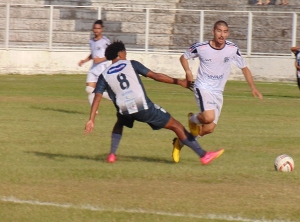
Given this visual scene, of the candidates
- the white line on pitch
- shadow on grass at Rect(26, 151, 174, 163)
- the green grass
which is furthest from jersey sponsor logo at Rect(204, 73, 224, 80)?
the white line on pitch

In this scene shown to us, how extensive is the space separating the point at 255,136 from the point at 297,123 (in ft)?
8.44

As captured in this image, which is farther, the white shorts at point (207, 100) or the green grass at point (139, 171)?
the white shorts at point (207, 100)

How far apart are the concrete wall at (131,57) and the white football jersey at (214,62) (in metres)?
→ 19.2

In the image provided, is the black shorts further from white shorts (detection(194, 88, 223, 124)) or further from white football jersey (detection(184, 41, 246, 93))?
white football jersey (detection(184, 41, 246, 93))

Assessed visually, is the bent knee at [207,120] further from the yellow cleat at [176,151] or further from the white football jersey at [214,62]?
the yellow cleat at [176,151]

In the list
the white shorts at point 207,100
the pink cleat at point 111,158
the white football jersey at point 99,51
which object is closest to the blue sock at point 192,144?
the pink cleat at point 111,158

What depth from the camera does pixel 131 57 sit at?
32875 mm

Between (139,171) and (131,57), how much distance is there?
2248 centimetres

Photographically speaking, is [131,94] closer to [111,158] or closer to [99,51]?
[111,158]

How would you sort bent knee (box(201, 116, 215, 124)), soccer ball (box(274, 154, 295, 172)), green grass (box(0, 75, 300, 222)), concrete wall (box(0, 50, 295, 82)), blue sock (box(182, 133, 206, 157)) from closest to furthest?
green grass (box(0, 75, 300, 222)), soccer ball (box(274, 154, 295, 172)), blue sock (box(182, 133, 206, 157)), bent knee (box(201, 116, 215, 124)), concrete wall (box(0, 50, 295, 82))

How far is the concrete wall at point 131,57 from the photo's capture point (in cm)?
3156

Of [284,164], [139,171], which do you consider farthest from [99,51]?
[284,164]

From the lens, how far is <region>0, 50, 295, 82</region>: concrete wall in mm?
31562

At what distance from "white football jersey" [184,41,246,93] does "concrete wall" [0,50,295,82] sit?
63.0ft
